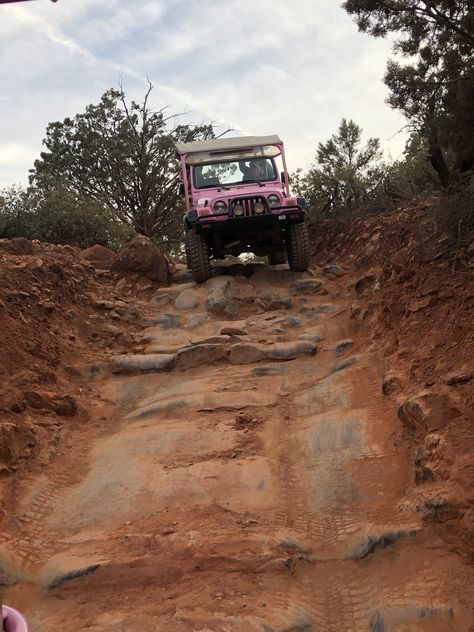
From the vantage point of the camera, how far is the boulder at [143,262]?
9.50 metres

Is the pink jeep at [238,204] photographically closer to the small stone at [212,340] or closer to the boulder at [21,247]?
the boulder at [21,247]

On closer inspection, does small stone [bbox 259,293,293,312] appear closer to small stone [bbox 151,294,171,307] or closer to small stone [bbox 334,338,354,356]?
small stone [bbox 151,294,171,307]

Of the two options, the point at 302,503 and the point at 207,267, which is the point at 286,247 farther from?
the point at 302,503

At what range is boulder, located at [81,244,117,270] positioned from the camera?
10.0 metres

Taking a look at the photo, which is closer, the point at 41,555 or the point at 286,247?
the point at 41,555

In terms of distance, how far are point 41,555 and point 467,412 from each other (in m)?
2.55

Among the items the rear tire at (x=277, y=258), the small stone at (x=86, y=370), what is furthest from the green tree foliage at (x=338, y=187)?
the small stone at (x=86, y=370)

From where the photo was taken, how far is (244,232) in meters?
8.98

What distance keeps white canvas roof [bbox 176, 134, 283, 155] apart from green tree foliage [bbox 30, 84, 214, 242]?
887 centimetres

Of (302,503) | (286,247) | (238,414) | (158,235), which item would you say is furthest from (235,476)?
(158,235)

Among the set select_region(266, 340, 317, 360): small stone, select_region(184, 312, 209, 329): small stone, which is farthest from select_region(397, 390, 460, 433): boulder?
select_region(184, 312, 209, 329): small stone

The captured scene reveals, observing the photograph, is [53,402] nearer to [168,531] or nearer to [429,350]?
[168,531]

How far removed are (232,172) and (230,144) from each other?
0.47 meters

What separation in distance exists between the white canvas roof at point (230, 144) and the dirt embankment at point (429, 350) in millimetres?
2725
